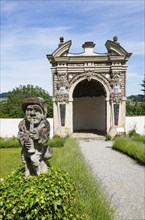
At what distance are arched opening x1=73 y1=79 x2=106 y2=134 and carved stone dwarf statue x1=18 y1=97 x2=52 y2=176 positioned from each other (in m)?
19.8

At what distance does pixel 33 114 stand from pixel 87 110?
21.1m

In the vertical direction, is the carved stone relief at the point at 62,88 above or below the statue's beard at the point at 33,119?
above

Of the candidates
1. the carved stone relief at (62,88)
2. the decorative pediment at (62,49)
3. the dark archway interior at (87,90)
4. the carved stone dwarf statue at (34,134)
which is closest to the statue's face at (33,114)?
the carved stone dwarf statue at (34,134)

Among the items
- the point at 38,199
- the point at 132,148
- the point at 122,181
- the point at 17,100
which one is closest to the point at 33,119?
the point at 38,199

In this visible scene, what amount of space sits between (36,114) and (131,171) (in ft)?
20.9

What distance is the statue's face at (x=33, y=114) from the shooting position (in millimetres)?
4398

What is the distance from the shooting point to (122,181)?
8.59 m

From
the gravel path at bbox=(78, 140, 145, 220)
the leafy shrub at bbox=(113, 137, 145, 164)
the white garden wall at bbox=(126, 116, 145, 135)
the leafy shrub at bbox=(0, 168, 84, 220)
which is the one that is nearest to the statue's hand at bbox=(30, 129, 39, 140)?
the leafy shrub at bbox=(0, 168, 84, 220)

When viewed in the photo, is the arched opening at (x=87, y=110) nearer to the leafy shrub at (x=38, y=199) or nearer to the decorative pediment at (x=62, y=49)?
the decorative pediment at (x=62, y=49)

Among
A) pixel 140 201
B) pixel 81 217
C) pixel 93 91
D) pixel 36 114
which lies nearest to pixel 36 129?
pixel 36 114

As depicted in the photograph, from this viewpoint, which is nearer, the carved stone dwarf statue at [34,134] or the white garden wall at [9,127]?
the carved stone dwarf statue at [34,134]

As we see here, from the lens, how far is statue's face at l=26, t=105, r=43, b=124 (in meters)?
4.40

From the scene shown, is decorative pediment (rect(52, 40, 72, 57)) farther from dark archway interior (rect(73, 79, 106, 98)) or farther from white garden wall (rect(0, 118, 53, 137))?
white garden wall (rect(0, 118, 53, 137))

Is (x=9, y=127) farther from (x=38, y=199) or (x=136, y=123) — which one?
(x=38, y=199)
